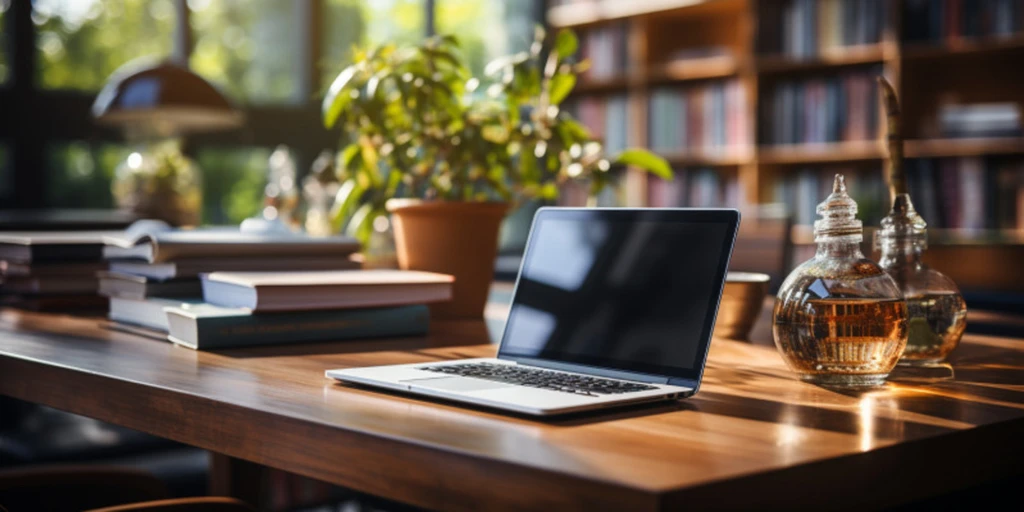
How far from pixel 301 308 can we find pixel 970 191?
3.60m

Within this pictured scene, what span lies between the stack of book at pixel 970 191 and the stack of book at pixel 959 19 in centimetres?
48

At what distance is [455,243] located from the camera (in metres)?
1.48

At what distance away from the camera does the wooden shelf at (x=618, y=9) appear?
16.1ft

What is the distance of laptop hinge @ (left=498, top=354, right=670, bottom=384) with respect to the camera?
87 cm

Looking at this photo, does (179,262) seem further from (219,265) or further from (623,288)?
(623,288)

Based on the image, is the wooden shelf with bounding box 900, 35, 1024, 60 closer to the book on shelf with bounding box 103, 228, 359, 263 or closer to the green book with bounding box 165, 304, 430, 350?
the book on shelf with bounding box 103, 228, 359, 263

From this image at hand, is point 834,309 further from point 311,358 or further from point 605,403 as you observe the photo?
point 311,358

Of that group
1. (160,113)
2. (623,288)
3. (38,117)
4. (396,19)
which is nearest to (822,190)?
(396,19)

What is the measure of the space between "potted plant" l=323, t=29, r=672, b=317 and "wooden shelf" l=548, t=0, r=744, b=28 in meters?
3.43

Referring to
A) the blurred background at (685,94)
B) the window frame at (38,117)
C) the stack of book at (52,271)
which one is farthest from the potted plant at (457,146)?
the window frame at (38,117)

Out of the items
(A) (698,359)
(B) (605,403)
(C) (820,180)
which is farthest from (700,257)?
(C) (820,180)

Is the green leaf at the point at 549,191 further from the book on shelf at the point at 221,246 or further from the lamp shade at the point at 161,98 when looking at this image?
the lamp shade at the point at 161,98

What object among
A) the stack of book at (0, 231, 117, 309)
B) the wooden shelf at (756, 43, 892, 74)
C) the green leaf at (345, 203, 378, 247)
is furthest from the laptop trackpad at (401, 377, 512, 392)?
the wooden shelf at (756, 43, 892, 74)

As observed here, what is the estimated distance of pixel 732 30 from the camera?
5.20 metres
